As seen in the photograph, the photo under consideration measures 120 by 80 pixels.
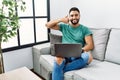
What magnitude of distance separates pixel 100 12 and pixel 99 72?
4.08 feet

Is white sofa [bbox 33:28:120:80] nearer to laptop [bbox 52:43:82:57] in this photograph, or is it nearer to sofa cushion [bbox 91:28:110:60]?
sofa cushion [bbox 91:28:110:60]

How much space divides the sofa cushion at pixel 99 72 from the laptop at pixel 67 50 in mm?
224

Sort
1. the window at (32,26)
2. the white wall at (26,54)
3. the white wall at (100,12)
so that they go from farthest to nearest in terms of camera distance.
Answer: the window at (32,26) → the white wall at (26,54) → the white wall at (100,12)

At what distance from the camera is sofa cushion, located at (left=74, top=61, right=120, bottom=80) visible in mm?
1571

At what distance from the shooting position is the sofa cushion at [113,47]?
1966mm

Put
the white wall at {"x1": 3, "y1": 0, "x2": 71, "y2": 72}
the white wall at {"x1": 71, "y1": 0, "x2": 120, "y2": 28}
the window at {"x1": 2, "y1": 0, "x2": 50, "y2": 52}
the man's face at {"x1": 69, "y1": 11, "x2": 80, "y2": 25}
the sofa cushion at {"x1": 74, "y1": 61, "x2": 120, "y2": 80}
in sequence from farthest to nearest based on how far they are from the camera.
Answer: the window at {"x1": 2, "y1": 0, "x2": 50, "y2": 52} < the white wall at {"x1": 3, "y1": 0, "x2": 71, "y2": 72} < the white wall at {"x1": 71, "y1": 0, "x2": 120, "y2": 28} < the man's face at {"x1": 69, "y1": 11, "x2": 80, "y2": 25} < the sofa cushion at {"x1": 74, "y1": 61, "x2": 120, "y2": 80}

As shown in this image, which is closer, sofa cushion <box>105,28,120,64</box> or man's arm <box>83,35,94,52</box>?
sofa cushion <box>105,28,120,64</box>

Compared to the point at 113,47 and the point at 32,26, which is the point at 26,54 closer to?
the point at 32,26

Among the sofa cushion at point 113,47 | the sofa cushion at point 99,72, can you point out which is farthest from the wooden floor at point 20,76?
the sofa cushion at point 113,47

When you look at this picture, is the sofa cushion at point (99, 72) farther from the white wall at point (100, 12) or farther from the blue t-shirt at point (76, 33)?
the white wall at point (100, 12)

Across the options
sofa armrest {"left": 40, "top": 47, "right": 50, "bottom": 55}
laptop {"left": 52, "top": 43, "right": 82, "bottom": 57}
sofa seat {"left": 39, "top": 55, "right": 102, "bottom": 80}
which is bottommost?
sofa seat {"left": 39, "top": 55, "right": 102, "bottom": 80}

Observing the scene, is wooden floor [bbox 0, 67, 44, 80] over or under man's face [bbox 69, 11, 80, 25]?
under

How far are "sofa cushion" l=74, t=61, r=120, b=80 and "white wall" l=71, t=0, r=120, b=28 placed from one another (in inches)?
32.3

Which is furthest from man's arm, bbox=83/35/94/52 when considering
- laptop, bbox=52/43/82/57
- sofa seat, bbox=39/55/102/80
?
laptop, bbox=52/43/82/57
